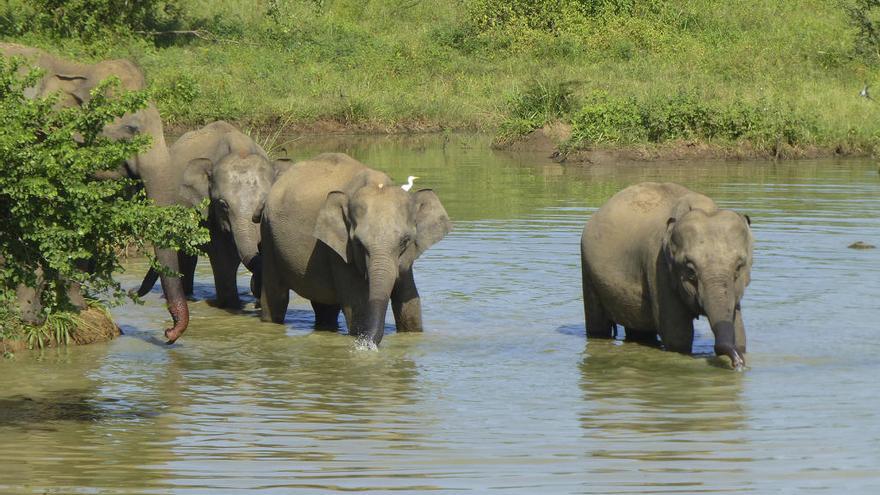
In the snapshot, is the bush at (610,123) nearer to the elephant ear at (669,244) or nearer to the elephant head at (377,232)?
the elephant head at (377,232)

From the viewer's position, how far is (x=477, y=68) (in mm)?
38094

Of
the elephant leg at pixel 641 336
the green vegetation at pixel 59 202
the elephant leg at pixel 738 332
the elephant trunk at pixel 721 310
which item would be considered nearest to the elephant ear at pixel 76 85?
the green vegetation at pixel 59 202

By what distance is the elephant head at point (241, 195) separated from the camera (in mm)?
13391

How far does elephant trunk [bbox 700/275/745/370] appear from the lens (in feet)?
34.2

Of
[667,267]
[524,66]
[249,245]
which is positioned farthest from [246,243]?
[524,66]

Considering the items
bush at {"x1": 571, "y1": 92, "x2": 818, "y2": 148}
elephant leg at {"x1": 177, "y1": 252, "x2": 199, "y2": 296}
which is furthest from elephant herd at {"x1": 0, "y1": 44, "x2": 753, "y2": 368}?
bush at {"x1": 571, "y1": 92, "x2": 818, "y2": 148}

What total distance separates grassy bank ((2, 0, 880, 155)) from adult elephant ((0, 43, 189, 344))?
587 inches

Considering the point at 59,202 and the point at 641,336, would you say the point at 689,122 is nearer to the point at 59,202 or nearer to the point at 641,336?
the point at 641,336

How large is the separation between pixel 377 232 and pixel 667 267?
2.15 m

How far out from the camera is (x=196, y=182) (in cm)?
1391

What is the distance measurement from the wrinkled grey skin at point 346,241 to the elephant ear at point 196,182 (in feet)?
2.71

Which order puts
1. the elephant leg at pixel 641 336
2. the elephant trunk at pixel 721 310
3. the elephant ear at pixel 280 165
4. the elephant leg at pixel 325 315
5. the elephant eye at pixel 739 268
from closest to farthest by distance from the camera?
1. the elephant trunk at pixel 721 310
2. the elephant eye at pixel 739 268
3. the elephant leg at pixel 641 336
4. the elephant leg at pixel 325 315
5. the elephant ear at pixel 280 165

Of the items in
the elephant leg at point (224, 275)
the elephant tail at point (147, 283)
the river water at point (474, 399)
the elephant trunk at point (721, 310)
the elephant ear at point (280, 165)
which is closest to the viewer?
the river water at point (474, 399)

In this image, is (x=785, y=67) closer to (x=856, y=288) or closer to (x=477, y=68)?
(x=477, y=68)
